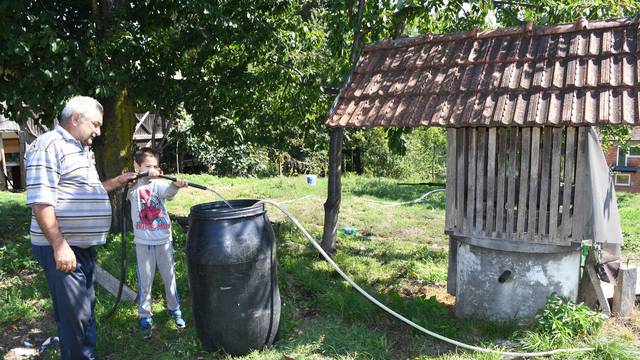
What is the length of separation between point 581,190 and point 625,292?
125 cm

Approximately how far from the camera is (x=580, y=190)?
4246mm

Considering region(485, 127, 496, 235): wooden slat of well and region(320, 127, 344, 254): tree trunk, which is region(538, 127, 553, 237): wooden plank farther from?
region(320, 127, 344, 254): tree trunk

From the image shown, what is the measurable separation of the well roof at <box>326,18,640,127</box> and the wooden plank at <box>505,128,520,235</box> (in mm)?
407

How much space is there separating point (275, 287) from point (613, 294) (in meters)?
A: 3.29

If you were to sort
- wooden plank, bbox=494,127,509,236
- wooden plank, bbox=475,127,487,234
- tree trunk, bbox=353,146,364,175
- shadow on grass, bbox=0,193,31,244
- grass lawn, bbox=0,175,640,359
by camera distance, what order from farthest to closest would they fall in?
tree trunk, bbox=353,146,364,175
shadow on grass, bbox=0,193,31,244
wooden plank, bbox=475,127,487,234
wooden plank, bbox=494,127,509,236
grass lawn, bbox=0,175,640,359

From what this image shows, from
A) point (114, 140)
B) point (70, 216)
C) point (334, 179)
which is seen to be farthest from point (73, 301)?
point (114, 140)

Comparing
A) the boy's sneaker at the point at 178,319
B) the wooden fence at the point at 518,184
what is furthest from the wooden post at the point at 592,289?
the boy's sneaker at the point at 178,319

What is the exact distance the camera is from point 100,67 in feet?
20.5

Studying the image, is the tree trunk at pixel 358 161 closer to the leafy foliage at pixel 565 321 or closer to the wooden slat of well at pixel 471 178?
the wooden slat of well at pixel 471 178

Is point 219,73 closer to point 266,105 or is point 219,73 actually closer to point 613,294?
point 266,105

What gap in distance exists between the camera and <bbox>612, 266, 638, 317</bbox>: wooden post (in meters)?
4.67

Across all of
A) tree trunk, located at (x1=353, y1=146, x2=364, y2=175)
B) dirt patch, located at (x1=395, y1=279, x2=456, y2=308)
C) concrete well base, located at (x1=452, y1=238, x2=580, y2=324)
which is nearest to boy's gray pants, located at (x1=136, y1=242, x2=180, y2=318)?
dirt patch, located at (x1=395, y1=279, x2=456, y2=308)

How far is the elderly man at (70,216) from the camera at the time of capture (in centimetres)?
331

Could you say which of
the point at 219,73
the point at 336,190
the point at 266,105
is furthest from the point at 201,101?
the point at 336,190
